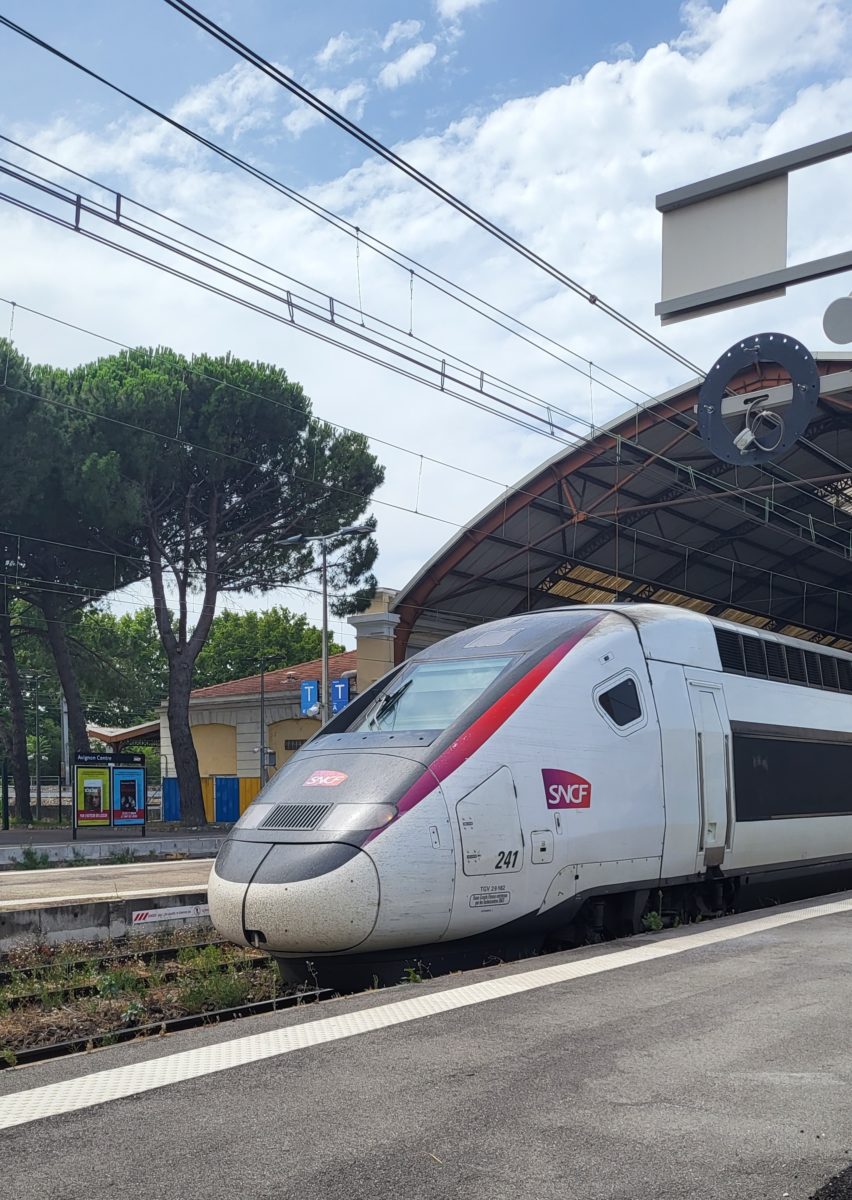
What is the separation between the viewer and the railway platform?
12547mm

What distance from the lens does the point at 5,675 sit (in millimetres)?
41281

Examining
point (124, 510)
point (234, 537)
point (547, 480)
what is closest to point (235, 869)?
point (547, 480)

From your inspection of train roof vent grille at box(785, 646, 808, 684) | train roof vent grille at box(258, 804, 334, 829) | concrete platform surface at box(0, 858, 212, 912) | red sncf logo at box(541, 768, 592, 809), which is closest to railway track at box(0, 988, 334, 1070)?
train roof vent grille at box(258, 804, 334, 829)

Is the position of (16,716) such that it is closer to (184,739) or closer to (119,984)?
(184,739)

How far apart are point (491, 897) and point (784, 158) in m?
5.61

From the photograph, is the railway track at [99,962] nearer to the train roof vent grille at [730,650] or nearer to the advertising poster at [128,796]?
the train roof vent grille at [730,650]

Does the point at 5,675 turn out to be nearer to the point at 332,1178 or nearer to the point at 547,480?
the point at 547,480

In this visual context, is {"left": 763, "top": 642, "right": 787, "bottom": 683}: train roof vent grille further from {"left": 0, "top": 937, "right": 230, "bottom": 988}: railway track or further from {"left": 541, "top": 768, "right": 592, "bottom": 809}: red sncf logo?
{"left": 0, "top": 937, "right": 230, "bottom": 988}: railway track

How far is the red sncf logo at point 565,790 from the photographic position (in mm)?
9297

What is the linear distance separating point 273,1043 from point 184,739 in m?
31.2

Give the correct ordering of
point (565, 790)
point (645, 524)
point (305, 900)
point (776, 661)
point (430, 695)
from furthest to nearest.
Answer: point (645, 524) < point (776, 661) < point (430, 695) < point (565, 790) < point (305, 900)

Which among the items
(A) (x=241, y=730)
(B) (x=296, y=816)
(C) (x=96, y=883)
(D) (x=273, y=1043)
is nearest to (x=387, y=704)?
(B) (x=296, y=816)

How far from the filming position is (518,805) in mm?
9000

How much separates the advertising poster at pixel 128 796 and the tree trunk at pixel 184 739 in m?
5.08
